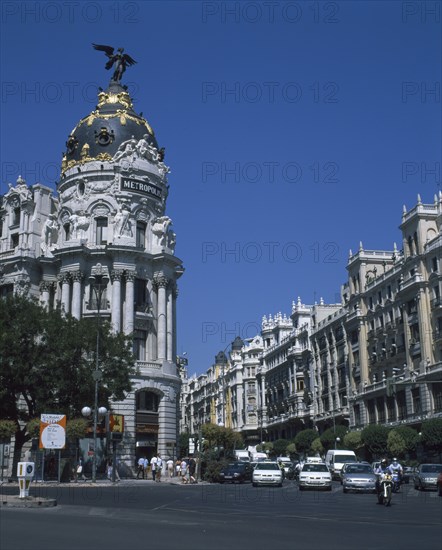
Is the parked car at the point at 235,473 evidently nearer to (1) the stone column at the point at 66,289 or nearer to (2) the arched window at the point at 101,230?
(1) the stone column at the point at 66,289

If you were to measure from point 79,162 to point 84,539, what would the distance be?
56.0 metres

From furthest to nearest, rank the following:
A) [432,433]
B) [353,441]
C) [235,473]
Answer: [353,441], [432,433], [235,473]

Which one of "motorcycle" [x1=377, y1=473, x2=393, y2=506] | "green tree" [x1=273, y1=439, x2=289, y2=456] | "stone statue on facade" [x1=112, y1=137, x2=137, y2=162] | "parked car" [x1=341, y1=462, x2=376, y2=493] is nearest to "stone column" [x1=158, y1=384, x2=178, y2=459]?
"stone statue on facade" [x1=112, y1=137, x2=137, y2=162]

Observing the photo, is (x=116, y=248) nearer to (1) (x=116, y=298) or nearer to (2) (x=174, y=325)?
(1) (x=116, y=298)

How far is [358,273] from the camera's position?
83750 mm

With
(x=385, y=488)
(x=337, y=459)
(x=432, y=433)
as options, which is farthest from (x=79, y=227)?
(x=385, y=488)

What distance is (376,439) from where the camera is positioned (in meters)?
65.9

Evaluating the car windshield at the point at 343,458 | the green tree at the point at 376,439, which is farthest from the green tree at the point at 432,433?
the car windshield at the point at 343,458

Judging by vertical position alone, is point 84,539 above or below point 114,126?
below

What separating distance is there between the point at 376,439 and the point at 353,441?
5302 millimetres

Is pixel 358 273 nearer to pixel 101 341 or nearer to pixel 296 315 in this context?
pixel 296 315

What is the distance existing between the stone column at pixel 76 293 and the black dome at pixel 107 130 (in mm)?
11032

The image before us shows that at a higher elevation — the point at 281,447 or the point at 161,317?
the point at 161,317

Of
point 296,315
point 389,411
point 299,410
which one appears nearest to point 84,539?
point 389,411
